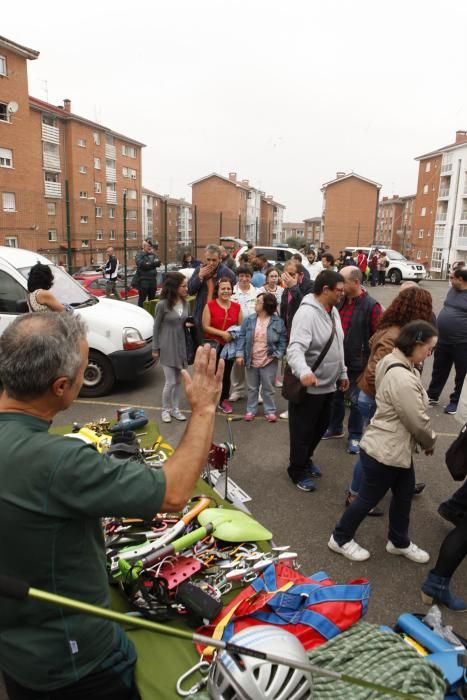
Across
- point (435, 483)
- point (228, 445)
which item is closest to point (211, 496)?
point (228, 445)

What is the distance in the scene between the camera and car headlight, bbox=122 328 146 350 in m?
7.00

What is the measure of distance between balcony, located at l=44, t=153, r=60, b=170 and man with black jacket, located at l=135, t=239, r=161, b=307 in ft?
105

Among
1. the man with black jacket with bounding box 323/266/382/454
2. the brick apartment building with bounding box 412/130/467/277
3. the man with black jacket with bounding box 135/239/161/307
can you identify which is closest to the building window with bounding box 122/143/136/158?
the brick apartment building with bounding box 412/130/467/277

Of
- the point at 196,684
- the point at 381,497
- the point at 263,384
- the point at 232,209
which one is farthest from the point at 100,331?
the point at 232,209

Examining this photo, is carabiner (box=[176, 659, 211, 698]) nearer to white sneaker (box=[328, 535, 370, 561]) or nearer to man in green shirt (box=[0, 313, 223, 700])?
man in green shirt (box=[0, 313, 223, 700])

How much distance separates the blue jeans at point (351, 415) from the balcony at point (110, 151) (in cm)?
4653

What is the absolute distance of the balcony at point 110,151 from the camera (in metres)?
46.3

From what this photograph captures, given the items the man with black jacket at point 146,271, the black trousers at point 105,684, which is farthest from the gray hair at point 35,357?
the man with black jacket at point 146,271

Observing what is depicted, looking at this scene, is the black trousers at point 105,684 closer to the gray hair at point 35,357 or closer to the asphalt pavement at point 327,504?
the gray hair at point 35,357

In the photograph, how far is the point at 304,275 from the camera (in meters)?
7.71

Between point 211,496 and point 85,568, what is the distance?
1939 mm

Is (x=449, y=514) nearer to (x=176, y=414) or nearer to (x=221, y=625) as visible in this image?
(x=221, y=625)

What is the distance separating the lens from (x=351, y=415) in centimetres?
549

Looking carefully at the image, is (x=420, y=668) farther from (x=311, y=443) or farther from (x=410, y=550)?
(x=311, y=443)
